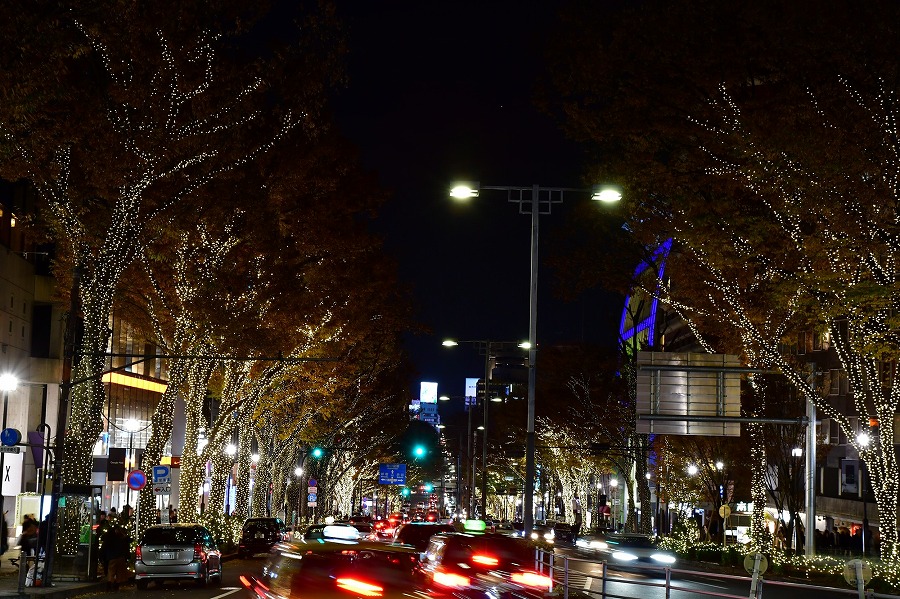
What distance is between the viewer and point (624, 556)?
3928 centimetres

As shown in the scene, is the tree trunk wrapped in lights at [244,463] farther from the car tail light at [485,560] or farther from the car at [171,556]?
the car tail light at [485,560]

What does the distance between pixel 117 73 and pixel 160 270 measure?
11.5m

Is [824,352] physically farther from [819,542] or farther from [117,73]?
[117,73]

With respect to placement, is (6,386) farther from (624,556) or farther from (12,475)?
(624,556)

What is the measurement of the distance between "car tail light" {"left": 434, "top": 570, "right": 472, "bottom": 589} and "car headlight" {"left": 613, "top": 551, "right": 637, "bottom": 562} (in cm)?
2054

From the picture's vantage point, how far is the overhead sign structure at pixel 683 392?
3055cm

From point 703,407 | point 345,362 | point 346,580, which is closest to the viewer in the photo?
point 346,580

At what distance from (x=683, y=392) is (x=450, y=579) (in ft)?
43.2

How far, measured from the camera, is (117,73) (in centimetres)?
2512

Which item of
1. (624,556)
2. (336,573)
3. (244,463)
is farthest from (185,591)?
(244,463)

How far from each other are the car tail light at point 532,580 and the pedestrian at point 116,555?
13.0m

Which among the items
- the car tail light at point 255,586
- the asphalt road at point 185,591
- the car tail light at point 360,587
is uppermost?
the car tail light at point 360,587

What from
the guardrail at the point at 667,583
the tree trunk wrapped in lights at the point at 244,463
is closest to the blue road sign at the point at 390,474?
the tree trunk wrapped in lights at the point at 244,463

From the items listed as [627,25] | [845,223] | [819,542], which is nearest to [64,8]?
[627,25]
